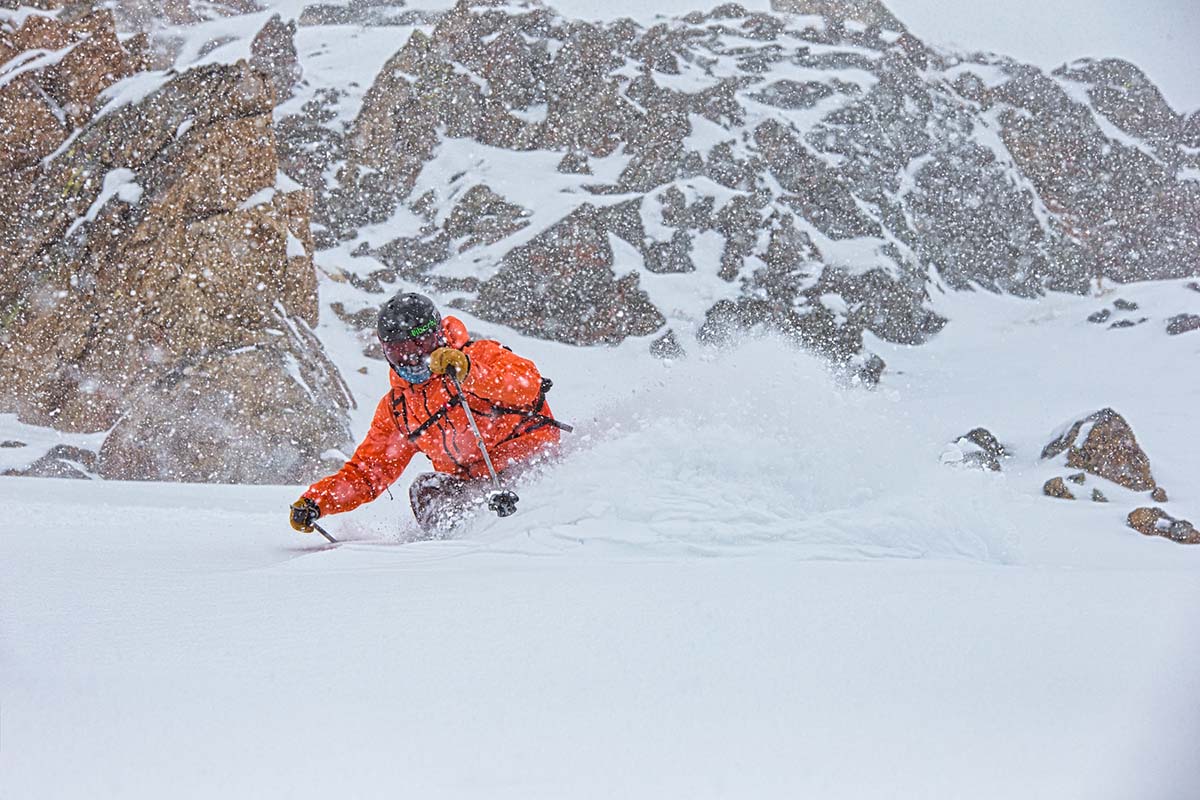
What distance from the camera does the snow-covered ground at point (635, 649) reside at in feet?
3.98

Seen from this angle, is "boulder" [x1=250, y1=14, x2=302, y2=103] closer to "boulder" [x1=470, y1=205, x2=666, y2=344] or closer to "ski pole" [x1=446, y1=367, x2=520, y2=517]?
"boulder" [x1=470, y1=205, x2=666, y2=344]

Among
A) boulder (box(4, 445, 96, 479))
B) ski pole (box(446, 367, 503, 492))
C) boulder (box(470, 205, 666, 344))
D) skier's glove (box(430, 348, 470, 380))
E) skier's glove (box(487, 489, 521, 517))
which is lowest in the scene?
boulder (box(4, 445, 96, 479))

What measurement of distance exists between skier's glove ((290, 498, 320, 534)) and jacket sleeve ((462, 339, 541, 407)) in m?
1.04

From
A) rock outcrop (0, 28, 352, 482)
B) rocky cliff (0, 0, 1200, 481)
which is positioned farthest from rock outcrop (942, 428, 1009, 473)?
rock outcrop (0, 28, 352, 482)

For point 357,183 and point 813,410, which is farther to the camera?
point 357,183

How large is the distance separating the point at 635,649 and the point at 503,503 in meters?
2.24

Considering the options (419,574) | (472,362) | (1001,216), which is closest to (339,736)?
(419,574)

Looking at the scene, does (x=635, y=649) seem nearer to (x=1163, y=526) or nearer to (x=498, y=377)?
(x=498, y=377)

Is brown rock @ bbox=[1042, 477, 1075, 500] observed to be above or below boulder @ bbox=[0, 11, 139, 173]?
below

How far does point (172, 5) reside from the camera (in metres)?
33.6

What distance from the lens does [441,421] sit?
4910 millimetres

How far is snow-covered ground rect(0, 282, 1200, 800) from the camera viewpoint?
121cm

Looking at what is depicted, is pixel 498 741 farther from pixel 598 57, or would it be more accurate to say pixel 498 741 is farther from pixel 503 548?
pixel 598 57

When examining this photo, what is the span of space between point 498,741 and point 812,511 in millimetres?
2362
